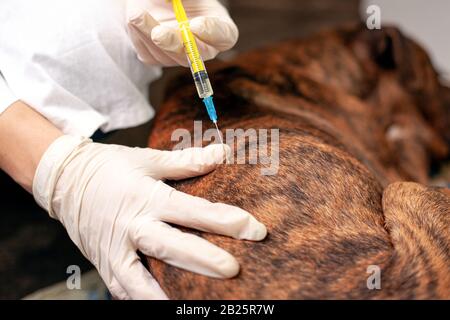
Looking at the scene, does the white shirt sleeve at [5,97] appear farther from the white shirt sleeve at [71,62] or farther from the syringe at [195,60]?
the syringe at [195,60]

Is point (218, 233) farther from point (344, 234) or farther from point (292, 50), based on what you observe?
point (292, 50)

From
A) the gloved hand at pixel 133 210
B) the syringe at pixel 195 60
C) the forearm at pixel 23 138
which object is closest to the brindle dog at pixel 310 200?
the gloved hand at pixel 133 210

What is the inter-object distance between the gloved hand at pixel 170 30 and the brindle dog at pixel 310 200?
0.19m

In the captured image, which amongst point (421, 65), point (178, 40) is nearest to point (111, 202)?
point (178, 40)

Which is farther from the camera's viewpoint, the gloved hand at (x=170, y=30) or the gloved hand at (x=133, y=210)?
the gloved hand at (x=170, y=30)

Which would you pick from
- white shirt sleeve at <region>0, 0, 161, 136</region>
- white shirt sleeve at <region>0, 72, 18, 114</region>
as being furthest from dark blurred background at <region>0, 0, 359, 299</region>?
white shirt sleeve at <region>0, 72, 18, 114</region>

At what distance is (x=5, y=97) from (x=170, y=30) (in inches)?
16.2

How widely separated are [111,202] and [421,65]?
166 cm

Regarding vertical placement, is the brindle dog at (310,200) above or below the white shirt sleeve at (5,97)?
below

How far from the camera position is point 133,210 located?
107 centimetres

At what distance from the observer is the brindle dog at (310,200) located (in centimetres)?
93

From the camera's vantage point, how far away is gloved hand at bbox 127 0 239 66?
4.00 feet

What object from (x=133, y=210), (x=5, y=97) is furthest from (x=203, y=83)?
(x=5, y=97)

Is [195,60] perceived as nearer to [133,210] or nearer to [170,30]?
[170,30]
